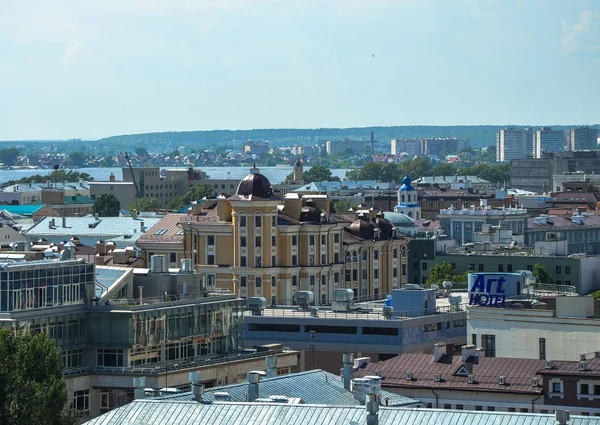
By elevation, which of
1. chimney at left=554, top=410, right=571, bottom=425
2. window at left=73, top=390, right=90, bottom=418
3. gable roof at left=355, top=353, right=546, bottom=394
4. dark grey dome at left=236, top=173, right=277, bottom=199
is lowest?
window at left=73, top=390, right=90, bottom=418

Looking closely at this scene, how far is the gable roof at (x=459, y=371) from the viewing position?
59.7 metres

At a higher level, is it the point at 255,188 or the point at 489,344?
the point at 255,188

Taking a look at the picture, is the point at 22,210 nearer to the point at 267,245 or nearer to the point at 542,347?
the point at 267,245

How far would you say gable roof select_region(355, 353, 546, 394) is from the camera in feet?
196

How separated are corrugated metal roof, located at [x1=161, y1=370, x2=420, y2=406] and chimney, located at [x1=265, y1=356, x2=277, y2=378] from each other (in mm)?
1859

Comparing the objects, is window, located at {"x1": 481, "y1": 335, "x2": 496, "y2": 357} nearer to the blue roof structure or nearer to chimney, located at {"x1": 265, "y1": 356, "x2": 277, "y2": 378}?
chimney, located at {"x1": 265, "y1": 356, "x2": 277, "y2": 378}

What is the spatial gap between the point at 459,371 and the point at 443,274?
170 feet

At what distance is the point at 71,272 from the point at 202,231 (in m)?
36.1

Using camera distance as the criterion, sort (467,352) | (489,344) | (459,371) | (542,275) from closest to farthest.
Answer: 1. (459,371)
2. (467,352)
3. (489,344)
4. (542,275)

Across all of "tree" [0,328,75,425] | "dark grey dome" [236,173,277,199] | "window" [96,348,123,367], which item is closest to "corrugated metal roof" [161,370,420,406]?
"tree" [0,328,75,425]

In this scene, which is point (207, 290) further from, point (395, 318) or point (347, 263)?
point (347, 263)

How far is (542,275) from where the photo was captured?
4318 inches

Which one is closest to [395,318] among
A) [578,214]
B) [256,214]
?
[256,214]

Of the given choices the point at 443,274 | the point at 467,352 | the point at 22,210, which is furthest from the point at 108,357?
the point at 22,210
